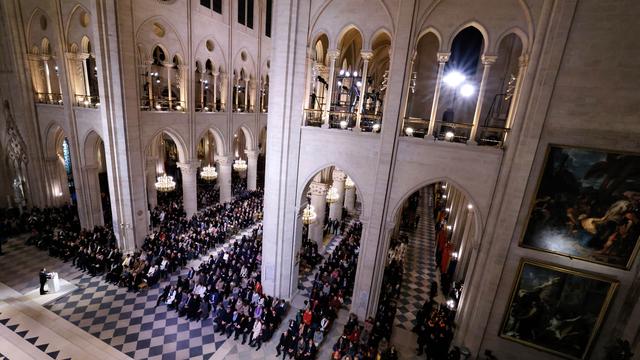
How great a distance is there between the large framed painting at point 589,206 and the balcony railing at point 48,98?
22348mm

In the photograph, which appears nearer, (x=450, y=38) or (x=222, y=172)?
(x=450, y=38)

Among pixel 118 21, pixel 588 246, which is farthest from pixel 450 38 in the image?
pixel 118 21

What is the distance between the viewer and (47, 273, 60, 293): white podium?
36.1 feet

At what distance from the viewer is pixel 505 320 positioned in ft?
28.1

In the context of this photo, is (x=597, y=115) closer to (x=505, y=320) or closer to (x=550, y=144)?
(x=550, y=144)

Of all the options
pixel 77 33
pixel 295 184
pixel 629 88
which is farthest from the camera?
pixel 77 33

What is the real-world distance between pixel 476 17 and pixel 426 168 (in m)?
4.25

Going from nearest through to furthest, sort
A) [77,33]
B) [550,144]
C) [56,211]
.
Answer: [550,144], [77,33], [56,211]

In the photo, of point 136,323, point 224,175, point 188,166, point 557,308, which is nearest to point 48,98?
point 188,166

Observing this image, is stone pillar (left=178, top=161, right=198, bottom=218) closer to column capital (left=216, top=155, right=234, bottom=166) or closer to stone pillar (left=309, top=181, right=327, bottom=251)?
column capital (left=216, top=155, right=234, bottom=166)

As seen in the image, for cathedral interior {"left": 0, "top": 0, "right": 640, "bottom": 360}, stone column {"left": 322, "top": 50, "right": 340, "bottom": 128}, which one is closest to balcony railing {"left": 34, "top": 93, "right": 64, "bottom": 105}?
cathedral interior {"left": 0, "top": 0, "right": 640, "bottom": 360}

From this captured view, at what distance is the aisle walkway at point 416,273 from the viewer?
37.9ft

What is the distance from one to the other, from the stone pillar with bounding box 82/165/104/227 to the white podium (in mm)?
5616

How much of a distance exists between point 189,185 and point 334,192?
29.2 ft
